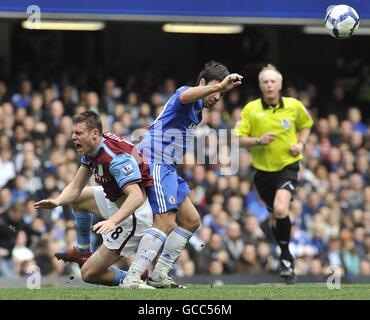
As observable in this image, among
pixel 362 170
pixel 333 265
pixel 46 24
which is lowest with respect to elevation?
pixel 333 265

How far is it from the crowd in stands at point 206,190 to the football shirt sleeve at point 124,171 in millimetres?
5610

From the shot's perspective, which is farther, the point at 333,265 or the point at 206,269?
the point at 333,265

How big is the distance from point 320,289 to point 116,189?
6.90 feet

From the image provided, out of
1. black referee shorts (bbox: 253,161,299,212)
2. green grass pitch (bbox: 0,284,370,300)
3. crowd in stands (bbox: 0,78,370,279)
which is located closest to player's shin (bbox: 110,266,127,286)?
green grass pitch (bbox: 0,284,370,300)

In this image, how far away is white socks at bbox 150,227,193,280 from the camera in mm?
10438

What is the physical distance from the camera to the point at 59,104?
58.6ft

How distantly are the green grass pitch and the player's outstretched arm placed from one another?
1722 mm

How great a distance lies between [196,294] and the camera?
9.49 m

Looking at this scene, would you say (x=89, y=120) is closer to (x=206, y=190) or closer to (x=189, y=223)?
(x=189, y=223)

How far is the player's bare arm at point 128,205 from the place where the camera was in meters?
9.28

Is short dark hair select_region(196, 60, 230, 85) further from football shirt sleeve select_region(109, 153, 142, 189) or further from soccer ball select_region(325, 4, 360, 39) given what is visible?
soccer ball select_region(325, 4, 360, 39)

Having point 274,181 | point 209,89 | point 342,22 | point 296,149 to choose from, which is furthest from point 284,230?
point 209,89
